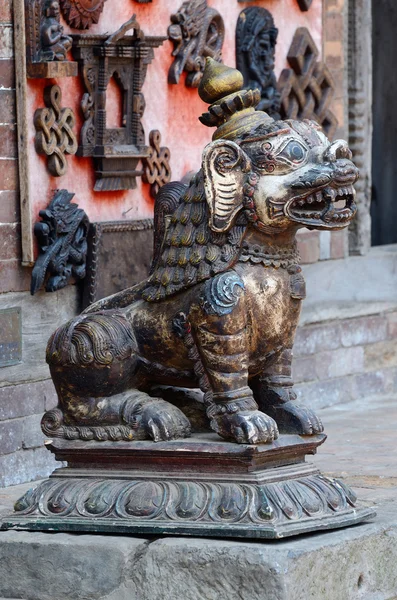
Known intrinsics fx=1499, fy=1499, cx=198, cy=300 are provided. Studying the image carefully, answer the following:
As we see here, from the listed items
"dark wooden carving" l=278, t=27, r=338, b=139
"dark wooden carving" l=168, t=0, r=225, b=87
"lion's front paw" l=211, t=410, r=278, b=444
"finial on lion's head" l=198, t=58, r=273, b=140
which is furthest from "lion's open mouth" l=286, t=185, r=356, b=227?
"dark wooden carving" l=278, t=27, r=338, b=139

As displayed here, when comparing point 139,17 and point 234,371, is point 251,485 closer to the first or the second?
point 234,371

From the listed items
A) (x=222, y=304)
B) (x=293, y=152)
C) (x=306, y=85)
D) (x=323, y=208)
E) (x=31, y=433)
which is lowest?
(x=31, y=433)

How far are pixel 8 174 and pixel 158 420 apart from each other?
2198mm

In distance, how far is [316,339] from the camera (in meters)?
8.63

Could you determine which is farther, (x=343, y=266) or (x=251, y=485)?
(x=343, y=266)

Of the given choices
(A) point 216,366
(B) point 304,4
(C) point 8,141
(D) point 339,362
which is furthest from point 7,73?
(D) point 339,362

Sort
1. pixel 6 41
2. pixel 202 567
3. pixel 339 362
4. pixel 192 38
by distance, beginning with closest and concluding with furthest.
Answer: pixel 202 567, pixel 6 41, pixel 192 38, pixel 339 362

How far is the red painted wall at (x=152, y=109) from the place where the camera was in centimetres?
666

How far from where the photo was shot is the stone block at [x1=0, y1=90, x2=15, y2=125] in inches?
252

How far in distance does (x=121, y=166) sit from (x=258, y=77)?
1.43 m

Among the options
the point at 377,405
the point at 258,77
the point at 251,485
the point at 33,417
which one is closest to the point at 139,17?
the point at 258,77

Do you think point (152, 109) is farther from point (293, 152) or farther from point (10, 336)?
point (293, 152)

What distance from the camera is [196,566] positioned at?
14.2ft

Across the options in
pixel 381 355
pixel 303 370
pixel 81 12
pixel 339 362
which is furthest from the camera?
pixel 381 355
